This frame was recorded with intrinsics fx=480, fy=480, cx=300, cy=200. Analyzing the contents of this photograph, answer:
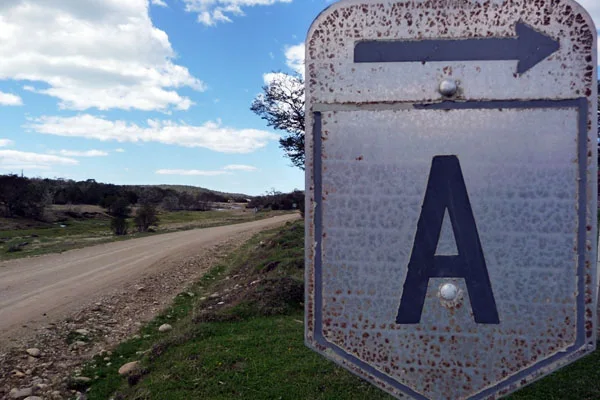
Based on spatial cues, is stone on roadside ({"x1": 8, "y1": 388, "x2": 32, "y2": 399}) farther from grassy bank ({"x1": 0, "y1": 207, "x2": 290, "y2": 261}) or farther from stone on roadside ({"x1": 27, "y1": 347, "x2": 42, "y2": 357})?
grassy bank ({"x1": 0, "y1": 207, "x2": 290, "y2": 261})

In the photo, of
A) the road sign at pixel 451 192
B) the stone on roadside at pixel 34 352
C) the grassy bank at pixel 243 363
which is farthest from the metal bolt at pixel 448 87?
the stone on roadside at pixel 34 352

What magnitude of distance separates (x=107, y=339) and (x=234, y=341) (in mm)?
2447

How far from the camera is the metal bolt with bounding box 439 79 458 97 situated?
120cm

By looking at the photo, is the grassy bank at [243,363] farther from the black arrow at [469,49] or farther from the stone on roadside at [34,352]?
the black arrow at [469,49]

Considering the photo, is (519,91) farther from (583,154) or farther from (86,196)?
(86,196)

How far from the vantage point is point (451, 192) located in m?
1.20

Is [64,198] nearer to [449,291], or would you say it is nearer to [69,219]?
[69,219]

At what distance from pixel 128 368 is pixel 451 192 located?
204 inches

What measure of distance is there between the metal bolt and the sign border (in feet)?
0.07

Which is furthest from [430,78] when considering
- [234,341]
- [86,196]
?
[86,196]

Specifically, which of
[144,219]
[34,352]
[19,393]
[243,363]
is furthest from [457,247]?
[144,219]

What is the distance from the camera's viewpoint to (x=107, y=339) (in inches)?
268

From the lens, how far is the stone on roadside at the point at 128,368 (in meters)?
5.33

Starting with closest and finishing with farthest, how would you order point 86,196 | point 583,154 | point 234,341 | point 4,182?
1. point 583,154
2. point 234,341
3. point 4,182
4. point 86,196
